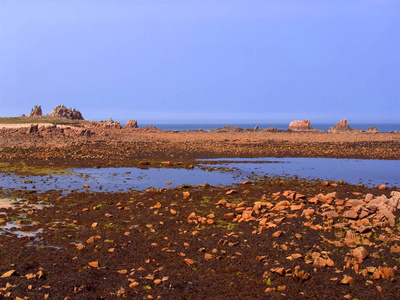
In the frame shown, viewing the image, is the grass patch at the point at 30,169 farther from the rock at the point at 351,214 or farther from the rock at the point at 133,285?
the rock at the point at 133,285

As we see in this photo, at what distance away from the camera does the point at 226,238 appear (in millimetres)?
11328

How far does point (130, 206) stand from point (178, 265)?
6.11 meters

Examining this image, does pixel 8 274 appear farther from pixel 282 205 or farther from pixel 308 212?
pixel 282 205

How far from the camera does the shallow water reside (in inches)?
797

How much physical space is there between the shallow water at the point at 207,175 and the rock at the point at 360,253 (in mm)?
11347

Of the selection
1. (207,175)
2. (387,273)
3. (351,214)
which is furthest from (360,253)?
(207,175)

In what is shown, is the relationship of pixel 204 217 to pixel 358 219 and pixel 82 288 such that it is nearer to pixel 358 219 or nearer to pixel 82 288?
pixel 358 219

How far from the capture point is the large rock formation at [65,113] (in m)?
74.0

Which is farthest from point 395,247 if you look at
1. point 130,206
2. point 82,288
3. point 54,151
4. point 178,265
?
point 54,151

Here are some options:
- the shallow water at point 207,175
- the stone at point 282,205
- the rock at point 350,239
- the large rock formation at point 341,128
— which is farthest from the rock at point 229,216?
the large rock formation at point 341,128

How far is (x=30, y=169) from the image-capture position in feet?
84.3

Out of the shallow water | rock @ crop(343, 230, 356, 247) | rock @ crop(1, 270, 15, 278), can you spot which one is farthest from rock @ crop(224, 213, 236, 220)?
the shallow water

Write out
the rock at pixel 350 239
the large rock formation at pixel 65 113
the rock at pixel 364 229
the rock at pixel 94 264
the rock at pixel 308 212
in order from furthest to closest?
the large rock formation at pixel 65 113
the rock at pixel 308 212
the rock at pixel 364 229
the rock at pixel 350 239
the rock at pixel 94 264

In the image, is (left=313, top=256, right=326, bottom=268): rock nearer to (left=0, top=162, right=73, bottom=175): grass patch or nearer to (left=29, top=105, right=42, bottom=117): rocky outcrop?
(left=0, top=162, right=73, bottom=175): grass patch
